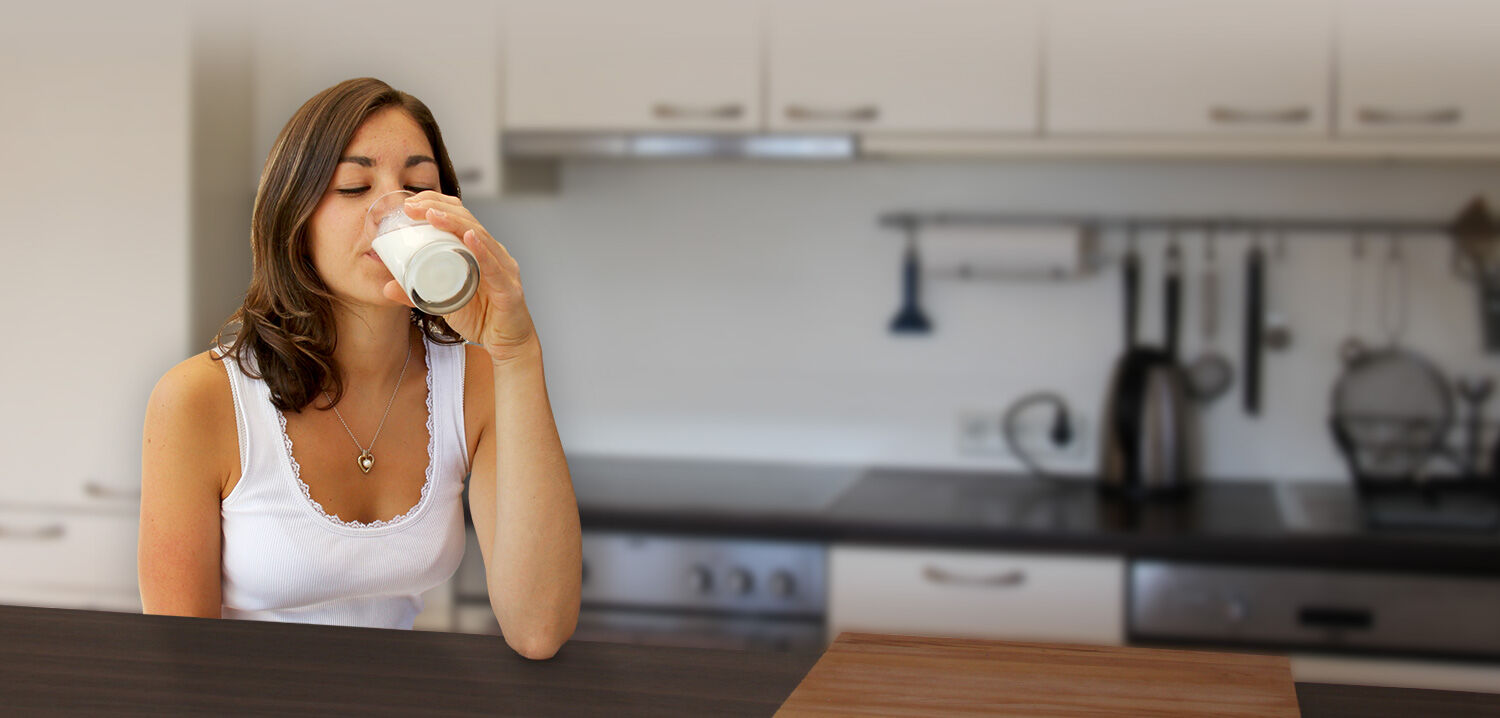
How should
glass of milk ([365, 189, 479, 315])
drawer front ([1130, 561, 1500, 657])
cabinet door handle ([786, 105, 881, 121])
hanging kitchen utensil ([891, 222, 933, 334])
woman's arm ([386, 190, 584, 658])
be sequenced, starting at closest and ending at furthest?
glass of milk ([365, 189, 479, 315]), woman's arm ([386, 190, 584, 658]), drawer front ([1130, 561, 1500, 657]), cabinet door handle ([786, 105, 881, 121]), hanging kitchen utensil ([891, 222, 933, 334])

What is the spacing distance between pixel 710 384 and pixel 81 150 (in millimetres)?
1379

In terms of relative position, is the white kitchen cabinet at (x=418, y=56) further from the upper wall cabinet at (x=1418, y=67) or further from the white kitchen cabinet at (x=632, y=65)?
the upper wall cabinet at (x=1418, y=67)

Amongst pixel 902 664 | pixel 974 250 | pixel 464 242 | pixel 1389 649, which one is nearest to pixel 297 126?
pixel 464 242

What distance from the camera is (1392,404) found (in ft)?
8.73

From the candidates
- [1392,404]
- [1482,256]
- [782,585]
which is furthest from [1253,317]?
[782,585]

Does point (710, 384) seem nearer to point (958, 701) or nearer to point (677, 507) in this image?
point (677, 507)

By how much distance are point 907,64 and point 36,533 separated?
197cm

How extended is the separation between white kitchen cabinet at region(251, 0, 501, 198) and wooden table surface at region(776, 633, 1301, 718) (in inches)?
79.1

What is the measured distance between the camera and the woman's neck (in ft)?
4.35

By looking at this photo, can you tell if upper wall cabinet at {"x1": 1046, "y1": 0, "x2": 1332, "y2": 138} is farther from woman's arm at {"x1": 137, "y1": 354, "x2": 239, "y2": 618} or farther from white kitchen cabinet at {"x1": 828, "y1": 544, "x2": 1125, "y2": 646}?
woman's arm at {"x1": 137, "y1": 354, "x2": 239, "y2": 618}

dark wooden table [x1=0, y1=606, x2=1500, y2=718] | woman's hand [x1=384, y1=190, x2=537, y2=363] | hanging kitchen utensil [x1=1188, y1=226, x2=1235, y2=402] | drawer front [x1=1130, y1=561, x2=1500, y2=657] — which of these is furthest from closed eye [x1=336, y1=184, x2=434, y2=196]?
hanging kitchen utensil [x1=1188, y1=226, x2=1235, y2=402]

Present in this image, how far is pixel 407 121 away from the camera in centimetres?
125

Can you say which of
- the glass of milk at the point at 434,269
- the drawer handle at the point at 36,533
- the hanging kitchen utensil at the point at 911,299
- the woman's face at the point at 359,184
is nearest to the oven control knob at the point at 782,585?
the hanging kitchen utensil at the point at 911,299

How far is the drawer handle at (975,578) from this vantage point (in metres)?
2.32
